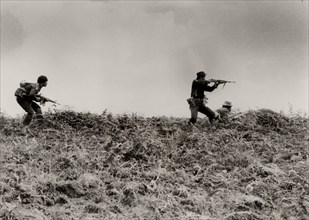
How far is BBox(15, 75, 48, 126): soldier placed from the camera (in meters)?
12.0

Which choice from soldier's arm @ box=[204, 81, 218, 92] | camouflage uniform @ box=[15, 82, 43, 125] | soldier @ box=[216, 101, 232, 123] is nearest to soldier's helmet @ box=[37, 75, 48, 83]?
camouflage uniform @ box=[15, 82, 43, 125]

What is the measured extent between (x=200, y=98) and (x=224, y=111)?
112cm

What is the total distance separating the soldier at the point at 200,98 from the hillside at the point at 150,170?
38 centimetres

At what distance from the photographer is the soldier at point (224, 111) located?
44.6ft

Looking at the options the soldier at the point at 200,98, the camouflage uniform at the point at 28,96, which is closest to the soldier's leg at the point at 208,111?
the soldier at the point at 200,98

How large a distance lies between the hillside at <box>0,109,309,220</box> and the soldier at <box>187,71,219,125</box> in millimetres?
381

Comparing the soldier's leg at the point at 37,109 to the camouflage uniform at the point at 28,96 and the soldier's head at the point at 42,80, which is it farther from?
the soldier's head at the point at 42,80

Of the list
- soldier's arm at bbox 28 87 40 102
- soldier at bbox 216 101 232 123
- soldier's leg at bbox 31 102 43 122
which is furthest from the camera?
soldier at bbox 216 101 232 123

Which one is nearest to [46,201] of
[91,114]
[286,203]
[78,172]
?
[78,172]

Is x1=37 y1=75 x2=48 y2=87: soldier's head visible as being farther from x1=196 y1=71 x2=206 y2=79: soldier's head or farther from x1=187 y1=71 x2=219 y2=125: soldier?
x1=196 y1=71 x2=206 y2=79: soldier's head

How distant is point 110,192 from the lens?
785 cm

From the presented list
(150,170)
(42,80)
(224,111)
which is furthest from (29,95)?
(224,111)

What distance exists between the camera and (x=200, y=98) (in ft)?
43.0

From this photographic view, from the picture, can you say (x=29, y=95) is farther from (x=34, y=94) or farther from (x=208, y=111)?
(x=208, y=111)
